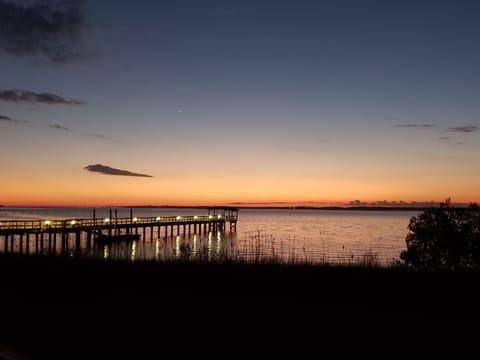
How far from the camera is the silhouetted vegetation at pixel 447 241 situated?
1889cm

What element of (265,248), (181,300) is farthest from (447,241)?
(265,248)

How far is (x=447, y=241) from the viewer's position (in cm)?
1916

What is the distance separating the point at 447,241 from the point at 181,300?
11.7 metres

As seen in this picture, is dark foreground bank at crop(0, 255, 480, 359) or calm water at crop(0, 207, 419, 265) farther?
calm water at crop(0, 207, 419, 265)

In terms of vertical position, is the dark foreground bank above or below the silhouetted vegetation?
below

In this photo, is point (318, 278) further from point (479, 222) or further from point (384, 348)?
point (479, 222)

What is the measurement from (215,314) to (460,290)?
23.3ft

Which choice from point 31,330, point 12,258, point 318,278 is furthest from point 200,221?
point 31,330

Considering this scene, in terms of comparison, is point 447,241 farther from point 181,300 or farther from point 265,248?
point 265,248

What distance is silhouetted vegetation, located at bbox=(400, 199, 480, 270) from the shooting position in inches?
744

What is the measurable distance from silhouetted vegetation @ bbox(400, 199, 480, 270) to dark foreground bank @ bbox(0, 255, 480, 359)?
294cm

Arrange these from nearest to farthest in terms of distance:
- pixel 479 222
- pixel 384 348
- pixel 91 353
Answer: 1. pixel 91 353
2. pixel 384 348
3. pixel 479 222

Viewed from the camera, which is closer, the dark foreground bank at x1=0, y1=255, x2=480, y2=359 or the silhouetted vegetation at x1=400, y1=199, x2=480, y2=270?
the dark foreground bank at x1=0, y1=255, x2=480, y2=359

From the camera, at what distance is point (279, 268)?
17.5 m
